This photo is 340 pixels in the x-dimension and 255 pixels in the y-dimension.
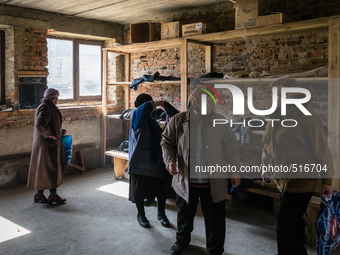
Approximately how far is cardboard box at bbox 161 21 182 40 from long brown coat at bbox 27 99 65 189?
197 cm

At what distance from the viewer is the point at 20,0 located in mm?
4793

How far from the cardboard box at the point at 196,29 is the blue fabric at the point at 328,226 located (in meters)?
2.80

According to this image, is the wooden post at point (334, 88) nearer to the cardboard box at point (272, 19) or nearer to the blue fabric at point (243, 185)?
the cardboard box at point (272, 19)

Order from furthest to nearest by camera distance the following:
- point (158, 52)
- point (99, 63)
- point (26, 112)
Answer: point (99, 63), point (158, 52), point (26, 112)

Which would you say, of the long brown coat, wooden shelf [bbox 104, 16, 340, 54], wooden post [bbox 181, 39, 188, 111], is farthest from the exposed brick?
the long brown coat

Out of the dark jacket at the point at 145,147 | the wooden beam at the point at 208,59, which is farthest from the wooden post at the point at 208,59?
the dark jacket at the point at 145,147

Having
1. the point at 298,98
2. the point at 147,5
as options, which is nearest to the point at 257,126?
the point at 298,98

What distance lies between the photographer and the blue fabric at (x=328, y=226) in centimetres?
269

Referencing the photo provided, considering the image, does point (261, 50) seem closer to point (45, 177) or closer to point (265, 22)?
point (265, 22)

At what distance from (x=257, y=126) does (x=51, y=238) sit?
9.35 ft

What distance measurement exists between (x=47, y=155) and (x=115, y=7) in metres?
2.51

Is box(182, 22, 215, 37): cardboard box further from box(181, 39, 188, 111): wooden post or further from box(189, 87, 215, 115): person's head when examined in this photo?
box(189, 87, 215, 115): person's head

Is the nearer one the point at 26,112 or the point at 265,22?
the point at 265,22

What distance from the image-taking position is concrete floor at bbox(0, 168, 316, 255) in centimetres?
326
